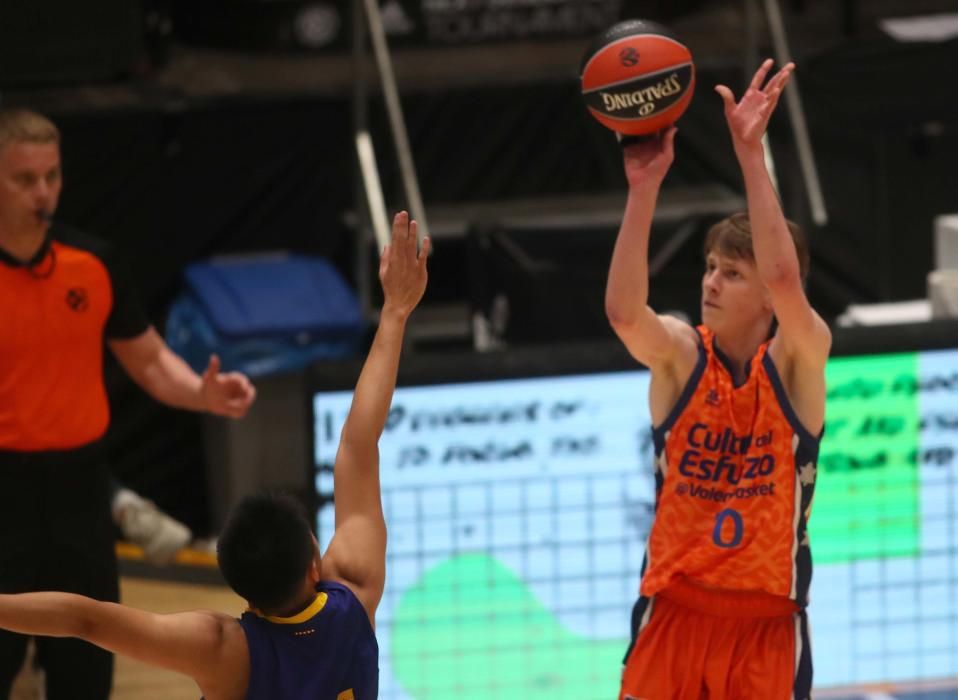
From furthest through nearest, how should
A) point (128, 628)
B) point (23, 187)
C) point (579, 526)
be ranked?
point (579, 526) < point (23, 187) < point (128, 628)

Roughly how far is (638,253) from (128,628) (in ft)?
5.50

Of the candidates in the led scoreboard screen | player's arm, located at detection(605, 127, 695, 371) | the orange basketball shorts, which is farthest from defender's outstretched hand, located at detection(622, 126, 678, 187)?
the led scoreboard screen

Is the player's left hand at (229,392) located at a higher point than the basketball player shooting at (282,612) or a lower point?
lower

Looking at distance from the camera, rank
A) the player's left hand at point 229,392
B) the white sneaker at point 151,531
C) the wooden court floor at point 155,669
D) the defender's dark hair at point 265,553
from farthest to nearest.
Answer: the white sneaker at point 151,531 → the wooden court floor at point 155,669 → the player's left hand at point 229,392 → the defender's dark hair at point 265,553

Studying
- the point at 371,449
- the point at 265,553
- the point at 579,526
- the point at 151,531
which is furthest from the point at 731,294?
the point at 151,531

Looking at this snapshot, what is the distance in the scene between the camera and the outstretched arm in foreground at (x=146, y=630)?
3.17 m

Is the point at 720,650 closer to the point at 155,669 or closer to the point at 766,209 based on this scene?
the point at 766,209

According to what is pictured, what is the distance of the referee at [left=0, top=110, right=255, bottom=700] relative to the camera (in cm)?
525

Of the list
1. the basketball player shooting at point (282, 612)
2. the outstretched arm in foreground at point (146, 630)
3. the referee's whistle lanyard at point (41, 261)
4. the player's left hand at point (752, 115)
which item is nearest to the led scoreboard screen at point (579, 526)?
the referee's whistle lanyard at point (41, 261)

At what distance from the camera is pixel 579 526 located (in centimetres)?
588

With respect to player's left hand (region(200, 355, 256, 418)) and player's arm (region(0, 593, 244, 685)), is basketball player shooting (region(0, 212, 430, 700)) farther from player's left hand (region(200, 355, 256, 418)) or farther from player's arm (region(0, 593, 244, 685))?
player's left hand (region(200, 355, 256, 418))

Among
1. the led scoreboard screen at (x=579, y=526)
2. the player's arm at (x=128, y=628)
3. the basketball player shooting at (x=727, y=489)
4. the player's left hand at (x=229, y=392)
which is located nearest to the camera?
A: the player's arm at (x=128, y=628)

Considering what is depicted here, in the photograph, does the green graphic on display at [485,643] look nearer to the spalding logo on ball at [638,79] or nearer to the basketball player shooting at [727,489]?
the basketball player shooting at [727,489]

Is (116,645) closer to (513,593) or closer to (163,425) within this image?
(513,593)
